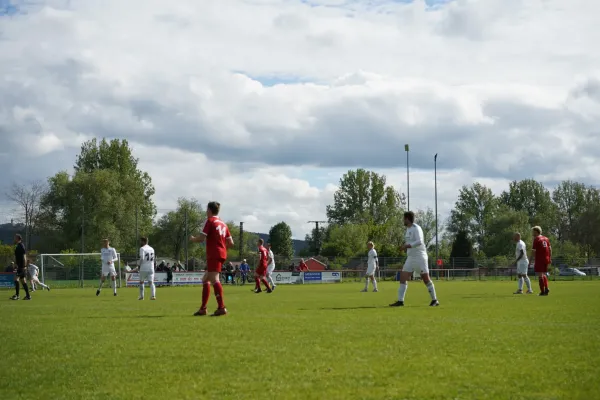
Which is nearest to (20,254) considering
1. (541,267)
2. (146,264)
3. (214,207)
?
(146,264)

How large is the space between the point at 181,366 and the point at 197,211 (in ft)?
386

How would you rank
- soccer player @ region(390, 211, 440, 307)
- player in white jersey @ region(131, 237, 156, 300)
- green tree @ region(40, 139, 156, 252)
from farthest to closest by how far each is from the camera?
green tree @ region(40, 139, 156, 252), player in white jersey @ region(131, 237, 156, 300), soccer player @ region(390, 211, 440, 307)

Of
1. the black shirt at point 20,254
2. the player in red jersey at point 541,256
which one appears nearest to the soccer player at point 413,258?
the player in red jersey at point 541,256

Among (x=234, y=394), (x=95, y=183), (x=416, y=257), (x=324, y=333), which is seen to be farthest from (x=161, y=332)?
(x=95, y=183)

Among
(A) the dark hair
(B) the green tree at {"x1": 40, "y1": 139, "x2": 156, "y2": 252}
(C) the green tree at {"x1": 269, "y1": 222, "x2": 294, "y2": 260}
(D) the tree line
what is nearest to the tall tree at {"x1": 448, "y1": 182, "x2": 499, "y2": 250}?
(D) the tree line

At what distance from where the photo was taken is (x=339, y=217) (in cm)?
12475

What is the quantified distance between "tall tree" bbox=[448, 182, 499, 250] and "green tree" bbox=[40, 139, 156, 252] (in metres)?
61.9

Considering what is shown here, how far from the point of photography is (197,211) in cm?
12425

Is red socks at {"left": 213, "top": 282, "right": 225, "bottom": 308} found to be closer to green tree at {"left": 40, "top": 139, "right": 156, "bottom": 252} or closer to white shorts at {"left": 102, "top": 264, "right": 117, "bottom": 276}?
white shorts at {"left": 102, "top": 264, "right": 117, "bottom": 276}

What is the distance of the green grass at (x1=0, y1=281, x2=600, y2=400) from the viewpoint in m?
6.27

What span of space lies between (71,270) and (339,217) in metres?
79.1

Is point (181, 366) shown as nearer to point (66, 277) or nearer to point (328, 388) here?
point (328, 388)

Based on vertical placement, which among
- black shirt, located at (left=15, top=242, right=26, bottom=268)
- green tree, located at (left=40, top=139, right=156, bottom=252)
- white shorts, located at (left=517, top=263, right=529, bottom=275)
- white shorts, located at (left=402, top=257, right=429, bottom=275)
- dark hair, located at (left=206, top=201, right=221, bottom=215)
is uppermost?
green tree, located at (left=40, top=139, right=156, bottom=252)

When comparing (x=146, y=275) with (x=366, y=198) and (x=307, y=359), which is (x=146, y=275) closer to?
(x=307, y=359)
